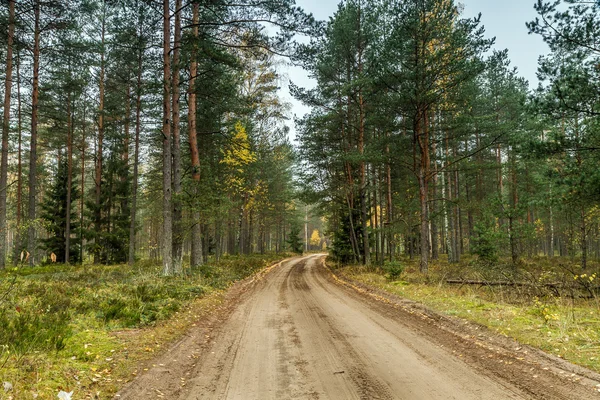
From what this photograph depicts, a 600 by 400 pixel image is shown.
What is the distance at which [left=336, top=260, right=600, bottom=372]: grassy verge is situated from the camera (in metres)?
5.04

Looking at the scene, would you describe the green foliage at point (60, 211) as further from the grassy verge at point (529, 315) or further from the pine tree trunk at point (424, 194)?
the pine tree trunk at point (424, 194)

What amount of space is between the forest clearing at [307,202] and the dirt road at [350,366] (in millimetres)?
37

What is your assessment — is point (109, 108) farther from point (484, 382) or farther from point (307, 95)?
point (484, 382)

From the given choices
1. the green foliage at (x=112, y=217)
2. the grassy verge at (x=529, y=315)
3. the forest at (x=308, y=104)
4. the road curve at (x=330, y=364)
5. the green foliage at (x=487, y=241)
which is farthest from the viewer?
the green foliage at (x=112, y=217)

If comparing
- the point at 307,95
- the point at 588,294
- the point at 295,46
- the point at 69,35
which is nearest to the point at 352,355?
the point at 588,294

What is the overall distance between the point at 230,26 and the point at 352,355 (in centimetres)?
1308

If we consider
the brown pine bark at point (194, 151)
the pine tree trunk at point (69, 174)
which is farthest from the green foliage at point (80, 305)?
the pine tree trunk at point (69, 174)

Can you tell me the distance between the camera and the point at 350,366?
442 cm

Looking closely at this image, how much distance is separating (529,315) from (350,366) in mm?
5276

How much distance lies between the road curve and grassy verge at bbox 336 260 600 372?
1687mm

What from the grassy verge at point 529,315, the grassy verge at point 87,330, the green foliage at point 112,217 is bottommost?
the grassy verge at point 529,315

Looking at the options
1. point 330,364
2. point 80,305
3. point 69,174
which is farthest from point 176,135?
point 69,174

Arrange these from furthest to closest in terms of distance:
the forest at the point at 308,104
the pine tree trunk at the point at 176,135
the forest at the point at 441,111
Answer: the pine tree trunk at the point at 176,135 < the forest at the point at 308,104 < the forest at the point at 441,111

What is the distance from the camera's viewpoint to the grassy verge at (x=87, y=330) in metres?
3.70
